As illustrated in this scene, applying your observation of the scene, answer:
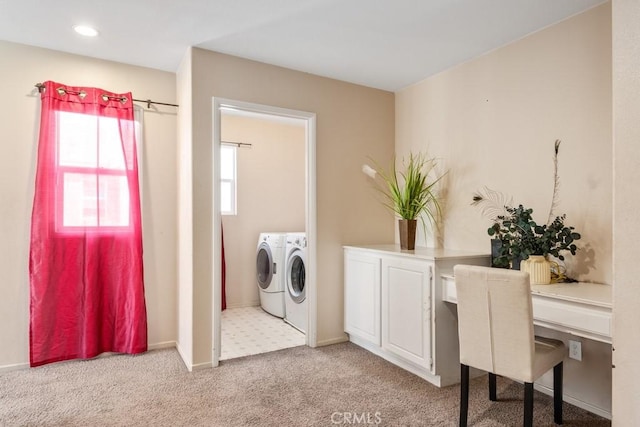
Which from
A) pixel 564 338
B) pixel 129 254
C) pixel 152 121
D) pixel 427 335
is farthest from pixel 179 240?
pixel 564 338

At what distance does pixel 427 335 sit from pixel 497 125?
5.27ft

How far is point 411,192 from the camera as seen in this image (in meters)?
3.15

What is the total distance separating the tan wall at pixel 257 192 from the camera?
4.73 m

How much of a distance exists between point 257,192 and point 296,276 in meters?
1.48

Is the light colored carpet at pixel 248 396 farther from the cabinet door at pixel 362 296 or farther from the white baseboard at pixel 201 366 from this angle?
the cabinet door at pixel 362 296

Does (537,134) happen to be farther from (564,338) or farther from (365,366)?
(365,366)

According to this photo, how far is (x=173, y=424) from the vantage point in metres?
2.04

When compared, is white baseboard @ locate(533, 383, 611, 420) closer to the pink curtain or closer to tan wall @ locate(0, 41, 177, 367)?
tan wall @ locate(0, 41, 177, 367)

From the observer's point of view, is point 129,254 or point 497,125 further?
point 129,254

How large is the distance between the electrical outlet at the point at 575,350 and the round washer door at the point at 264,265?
9.65 feet

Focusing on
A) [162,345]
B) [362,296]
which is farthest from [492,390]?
[162,345]

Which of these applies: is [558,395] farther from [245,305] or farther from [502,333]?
[245,305]

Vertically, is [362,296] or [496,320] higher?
[496,320]

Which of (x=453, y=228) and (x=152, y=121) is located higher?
(x=152, y=121)
